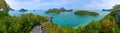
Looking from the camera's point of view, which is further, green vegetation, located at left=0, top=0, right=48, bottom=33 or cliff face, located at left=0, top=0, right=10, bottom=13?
cliff face, located at left=0, top=0, right=10, bottom=13

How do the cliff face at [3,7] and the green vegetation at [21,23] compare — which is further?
the cliff face at [3,7]

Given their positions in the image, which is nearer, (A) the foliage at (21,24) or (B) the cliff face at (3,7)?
(A) the foliage at (21,24)

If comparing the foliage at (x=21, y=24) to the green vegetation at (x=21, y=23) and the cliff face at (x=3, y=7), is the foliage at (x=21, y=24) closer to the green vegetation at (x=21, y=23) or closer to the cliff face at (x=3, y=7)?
the green vegetation at (x=21, y=23)

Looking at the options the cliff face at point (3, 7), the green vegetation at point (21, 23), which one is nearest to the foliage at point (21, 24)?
the green vegetation at point (21, 23)

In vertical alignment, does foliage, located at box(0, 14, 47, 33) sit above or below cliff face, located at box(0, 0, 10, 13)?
below

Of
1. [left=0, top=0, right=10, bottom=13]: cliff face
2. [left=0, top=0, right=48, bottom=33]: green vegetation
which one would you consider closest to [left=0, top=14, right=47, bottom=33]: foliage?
[left=0, top=0, right=48, bottom=33]: green vegetation

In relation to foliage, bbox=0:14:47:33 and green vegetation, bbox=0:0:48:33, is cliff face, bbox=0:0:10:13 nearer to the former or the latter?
green vegetation, bbox=0:0:48:33

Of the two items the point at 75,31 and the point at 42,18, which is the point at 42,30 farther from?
the point at 75,31

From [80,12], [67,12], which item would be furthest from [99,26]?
[67,12]

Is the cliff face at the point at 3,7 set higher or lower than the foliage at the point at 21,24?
higher

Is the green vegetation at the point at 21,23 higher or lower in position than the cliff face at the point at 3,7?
lower

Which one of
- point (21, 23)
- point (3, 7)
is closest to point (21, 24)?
point (21, 23)
